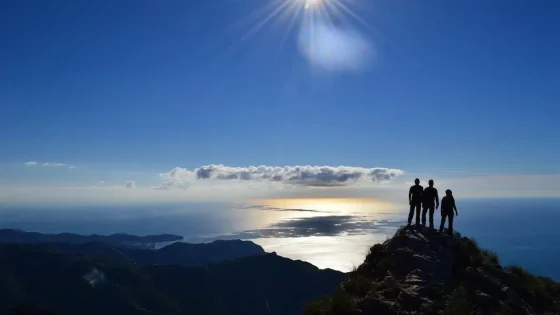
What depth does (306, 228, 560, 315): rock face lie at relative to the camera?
1391 centimetres

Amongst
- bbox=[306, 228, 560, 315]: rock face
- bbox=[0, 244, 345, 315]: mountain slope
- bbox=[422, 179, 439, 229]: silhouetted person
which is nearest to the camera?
bbox=[306, 228, 560, 315]: rock face

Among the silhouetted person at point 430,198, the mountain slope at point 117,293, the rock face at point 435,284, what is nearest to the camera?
the rock face at point 435,284

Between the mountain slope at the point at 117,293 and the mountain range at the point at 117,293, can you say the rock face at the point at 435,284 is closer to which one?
the mountain range at the point at 117,293

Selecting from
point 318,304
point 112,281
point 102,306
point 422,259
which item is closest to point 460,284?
point 422,259

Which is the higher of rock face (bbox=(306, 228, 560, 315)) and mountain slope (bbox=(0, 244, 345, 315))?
rock face (bbox=(306, 228, 560, 315))

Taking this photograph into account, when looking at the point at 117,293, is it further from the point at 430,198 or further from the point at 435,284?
the point at 435,284

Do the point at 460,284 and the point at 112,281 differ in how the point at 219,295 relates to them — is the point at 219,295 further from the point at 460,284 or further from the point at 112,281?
the point at 460,284

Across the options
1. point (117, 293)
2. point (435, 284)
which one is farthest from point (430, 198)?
point (117, 293)

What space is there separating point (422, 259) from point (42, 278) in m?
213

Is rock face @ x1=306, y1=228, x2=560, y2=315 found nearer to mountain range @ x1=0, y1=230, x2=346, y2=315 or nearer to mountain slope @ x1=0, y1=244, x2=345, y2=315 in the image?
mountain range @ x1=0, y1=230, x2=346, y2=315

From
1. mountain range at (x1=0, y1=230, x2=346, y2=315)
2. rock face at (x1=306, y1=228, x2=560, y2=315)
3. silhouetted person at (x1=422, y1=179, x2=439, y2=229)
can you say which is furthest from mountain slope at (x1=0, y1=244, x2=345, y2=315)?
rock face at (x1=306, y1=228, x2=560, y2=315)

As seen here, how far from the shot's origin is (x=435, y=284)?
15.8 m

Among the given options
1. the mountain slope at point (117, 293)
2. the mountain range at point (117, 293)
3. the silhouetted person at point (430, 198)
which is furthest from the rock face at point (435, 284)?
the mountain slope at point (117, 293)

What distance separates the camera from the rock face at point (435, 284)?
1391 cm
